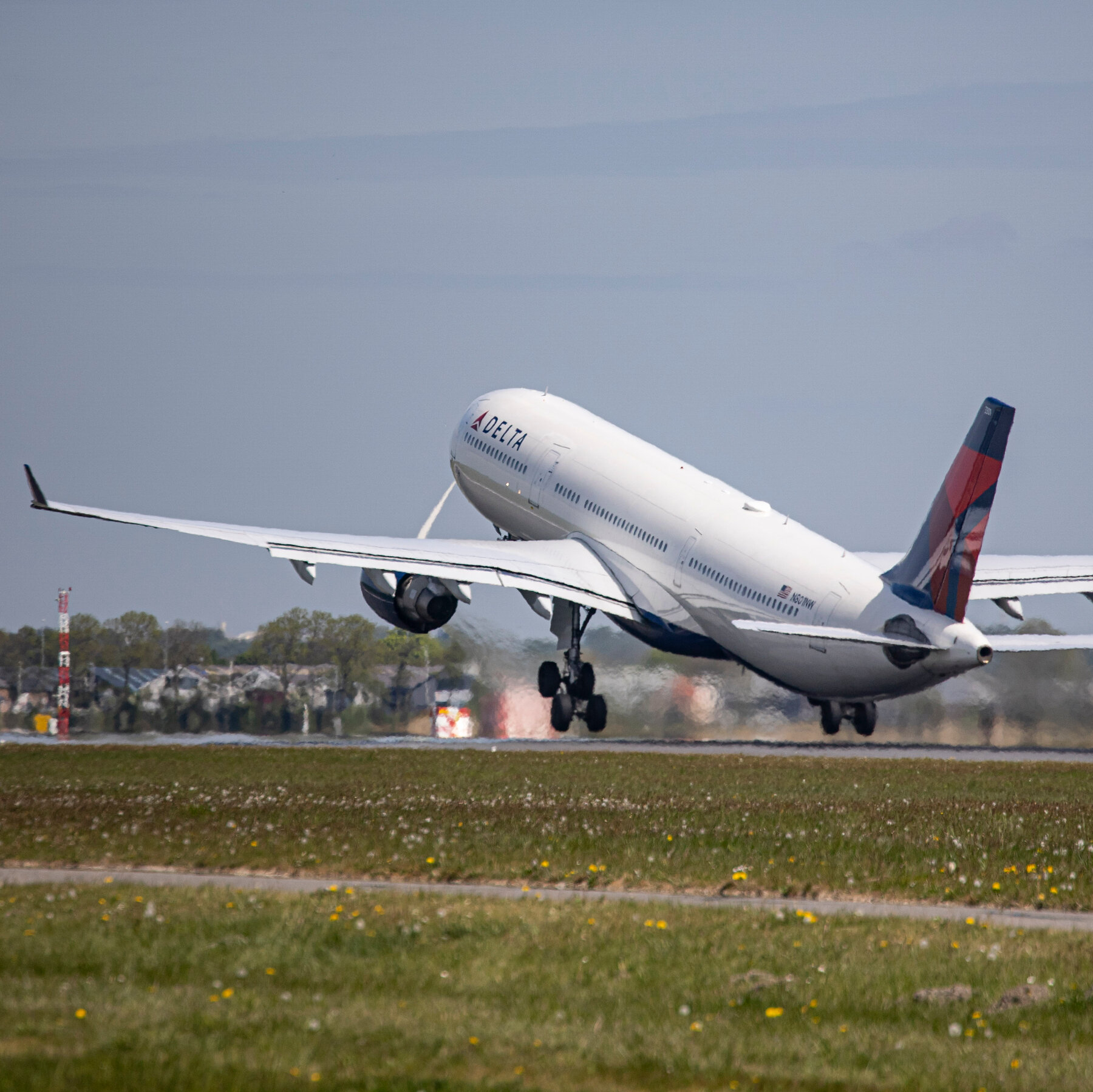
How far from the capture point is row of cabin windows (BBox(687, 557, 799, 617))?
45094 mm

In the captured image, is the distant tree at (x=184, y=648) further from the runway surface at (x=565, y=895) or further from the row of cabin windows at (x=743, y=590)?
the runway surface at (x=565, y=895)

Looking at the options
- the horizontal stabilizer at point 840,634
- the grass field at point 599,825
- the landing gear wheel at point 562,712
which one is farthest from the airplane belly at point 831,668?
the landing gear wheel at point 562,712

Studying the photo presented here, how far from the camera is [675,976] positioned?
45.0ft

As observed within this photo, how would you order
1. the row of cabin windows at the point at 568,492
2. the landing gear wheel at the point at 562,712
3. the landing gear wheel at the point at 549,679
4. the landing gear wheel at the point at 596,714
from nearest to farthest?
1. the landing gear wheel at the point at 562,712
2. the landing gear wheel at the point at 596,714
3. the landing gear wheel at the point at 549,679
4. the row of cabin windows at the point at 568,492

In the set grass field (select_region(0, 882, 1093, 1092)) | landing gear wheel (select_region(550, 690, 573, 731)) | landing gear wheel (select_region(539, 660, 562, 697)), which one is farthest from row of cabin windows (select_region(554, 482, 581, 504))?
grass field (select_region(0, 882, 1093, 1092))

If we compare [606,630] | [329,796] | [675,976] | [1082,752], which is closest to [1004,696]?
[1082,752]

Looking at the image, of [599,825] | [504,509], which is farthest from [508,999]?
[504,509]

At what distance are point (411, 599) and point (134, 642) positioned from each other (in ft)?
54.6

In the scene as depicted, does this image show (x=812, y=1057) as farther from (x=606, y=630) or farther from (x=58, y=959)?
(x=606, y=630)

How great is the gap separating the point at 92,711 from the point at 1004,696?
30.4 meters

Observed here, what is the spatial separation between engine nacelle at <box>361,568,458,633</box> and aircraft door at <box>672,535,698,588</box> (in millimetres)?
6746

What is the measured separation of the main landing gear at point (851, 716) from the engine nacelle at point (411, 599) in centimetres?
1118

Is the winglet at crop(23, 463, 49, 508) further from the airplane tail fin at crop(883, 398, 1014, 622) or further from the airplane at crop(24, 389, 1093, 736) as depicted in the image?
the airplane tail fin at crop(883, 398, 1014, 622)

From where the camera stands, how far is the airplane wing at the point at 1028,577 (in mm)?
52531
